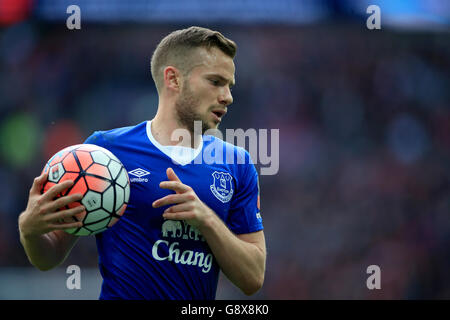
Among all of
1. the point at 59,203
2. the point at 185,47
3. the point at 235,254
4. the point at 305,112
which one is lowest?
the point at 235,254

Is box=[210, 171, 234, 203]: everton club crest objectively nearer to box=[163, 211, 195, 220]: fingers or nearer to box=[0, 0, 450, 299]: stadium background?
box=[163, 211, 195, 220]: fingers

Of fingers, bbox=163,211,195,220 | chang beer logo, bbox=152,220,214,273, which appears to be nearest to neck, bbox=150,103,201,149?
chang beer logo, bbox=152,220,214,273

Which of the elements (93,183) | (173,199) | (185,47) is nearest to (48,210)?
(93,183)

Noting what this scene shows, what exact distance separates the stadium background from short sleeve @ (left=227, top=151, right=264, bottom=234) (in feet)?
25.2

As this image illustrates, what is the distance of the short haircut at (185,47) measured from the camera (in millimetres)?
3633

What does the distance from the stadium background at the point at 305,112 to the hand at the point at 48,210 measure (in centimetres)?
836

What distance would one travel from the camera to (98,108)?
1407 cm

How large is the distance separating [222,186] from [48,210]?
1102 millimetres

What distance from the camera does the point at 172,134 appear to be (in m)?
3.68

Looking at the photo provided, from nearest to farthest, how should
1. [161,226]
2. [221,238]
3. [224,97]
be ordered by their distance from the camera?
[221,238] < [161,226] < [224,97]

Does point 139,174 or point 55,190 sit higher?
point 139,174

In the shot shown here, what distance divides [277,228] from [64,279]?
15.7 feet

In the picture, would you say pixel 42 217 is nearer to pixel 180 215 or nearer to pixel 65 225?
pixel 65 225
